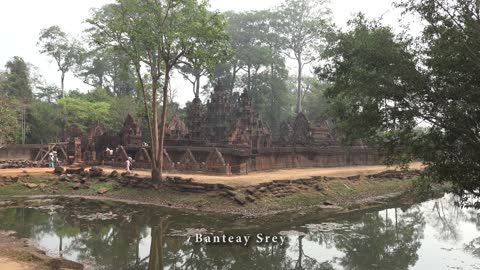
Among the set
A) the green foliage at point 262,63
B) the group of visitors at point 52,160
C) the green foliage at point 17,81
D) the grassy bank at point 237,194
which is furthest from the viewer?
→ the green foliage at point 262,63

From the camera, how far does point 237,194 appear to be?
847 inches

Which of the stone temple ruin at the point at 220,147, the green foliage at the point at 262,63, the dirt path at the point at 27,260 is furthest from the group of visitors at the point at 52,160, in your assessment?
the green foliage at the point at 262,63

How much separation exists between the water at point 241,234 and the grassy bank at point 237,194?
114 centimetres

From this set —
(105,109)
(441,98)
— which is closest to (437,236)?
(441,98)

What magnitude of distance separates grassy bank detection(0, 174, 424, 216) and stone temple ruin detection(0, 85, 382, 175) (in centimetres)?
356

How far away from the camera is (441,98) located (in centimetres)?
1059

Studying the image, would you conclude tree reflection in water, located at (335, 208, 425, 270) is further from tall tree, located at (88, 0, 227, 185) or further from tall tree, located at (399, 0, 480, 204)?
tall tree, located at (88, 0, 227, 185)

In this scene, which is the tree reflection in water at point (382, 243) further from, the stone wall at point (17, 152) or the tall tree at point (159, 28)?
the stone wall at point (17, 152)

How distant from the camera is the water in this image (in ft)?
46.6

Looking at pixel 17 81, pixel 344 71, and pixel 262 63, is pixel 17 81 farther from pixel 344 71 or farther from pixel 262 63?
pixel 344 71

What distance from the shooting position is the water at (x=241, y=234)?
46.6ft

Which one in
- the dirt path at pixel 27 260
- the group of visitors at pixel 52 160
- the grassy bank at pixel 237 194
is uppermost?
the group of visitors at pixel 52 160

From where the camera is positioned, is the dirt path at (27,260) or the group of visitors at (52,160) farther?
the group of visitors at (52,160)

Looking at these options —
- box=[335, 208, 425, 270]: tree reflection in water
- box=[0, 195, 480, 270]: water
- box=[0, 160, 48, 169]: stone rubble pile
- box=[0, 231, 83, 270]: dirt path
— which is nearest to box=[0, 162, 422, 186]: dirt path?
box=[0, 160, 48, 169]: stone rubble pile
